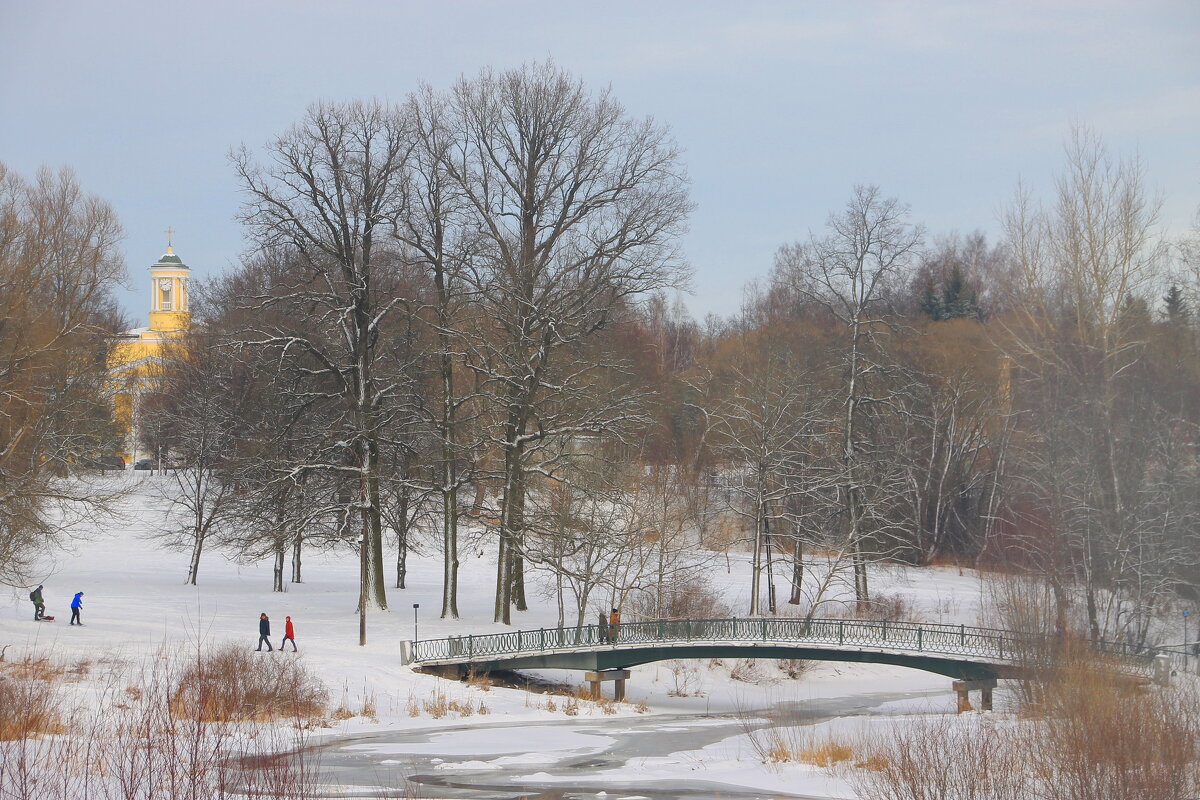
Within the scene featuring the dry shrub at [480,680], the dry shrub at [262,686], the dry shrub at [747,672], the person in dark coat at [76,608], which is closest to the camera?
the dry shrub at [262,686]

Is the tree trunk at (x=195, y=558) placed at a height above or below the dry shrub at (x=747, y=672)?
above

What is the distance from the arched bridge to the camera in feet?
96.9

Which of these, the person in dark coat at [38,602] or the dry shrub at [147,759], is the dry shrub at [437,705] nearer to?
the dry shrub at [147,759]

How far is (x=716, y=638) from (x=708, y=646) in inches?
18.4

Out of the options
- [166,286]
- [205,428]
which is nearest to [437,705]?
[205,428]

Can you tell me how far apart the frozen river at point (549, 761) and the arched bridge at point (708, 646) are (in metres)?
3.68

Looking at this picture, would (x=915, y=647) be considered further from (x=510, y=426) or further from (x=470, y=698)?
(x=510, y=426)

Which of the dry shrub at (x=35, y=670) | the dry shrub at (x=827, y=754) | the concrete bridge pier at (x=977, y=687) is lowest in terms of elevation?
the concrete bridge pier at (x=977, y=687)

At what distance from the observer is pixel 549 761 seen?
64.9ft

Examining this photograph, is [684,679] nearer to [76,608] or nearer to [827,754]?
[827,754]

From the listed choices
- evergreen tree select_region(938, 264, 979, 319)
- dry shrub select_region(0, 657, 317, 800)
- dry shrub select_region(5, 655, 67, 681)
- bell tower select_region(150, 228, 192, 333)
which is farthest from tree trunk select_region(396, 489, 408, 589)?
bell tower select_region(150, 228, 192, 333)

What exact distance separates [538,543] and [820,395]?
15172mm

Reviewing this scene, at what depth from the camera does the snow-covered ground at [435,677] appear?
20.3 meters

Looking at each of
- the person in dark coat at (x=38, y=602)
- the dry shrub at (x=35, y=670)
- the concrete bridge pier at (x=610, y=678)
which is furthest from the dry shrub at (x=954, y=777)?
the person in dark coat at (x=38, y=602)
